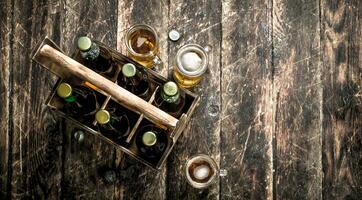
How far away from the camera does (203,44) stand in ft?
5.77

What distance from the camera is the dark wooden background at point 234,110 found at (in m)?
1.75

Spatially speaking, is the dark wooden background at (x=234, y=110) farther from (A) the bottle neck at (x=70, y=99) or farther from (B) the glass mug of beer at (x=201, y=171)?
(A) the bottle neck at (x=70, y=99)

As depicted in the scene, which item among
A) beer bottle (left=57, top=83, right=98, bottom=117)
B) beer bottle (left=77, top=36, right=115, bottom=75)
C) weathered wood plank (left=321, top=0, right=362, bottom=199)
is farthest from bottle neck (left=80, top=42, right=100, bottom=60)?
weathered wood plank (left=321, top=0, right=362, bottom=199)

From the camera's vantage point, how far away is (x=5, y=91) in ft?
5.91

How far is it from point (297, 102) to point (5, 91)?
1.19 meters

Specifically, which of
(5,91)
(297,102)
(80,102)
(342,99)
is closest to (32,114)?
(5,91)

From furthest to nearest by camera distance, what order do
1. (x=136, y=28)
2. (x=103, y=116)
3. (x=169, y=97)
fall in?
(x=136, y=28), (x=169, y=97), (x=103, y=116)

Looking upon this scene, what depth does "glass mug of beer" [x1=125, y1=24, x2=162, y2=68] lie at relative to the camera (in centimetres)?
164

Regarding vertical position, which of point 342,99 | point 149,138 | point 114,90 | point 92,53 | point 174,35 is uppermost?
point 174,35

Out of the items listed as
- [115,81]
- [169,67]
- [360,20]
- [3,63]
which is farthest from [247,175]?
[3,63]

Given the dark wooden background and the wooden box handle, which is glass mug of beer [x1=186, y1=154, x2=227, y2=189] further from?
the wooden box handle

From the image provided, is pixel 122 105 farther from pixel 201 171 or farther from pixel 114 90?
pixel 201 171

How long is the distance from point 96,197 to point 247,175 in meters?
0.61

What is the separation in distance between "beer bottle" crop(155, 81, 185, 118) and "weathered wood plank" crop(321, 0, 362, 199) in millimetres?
613
